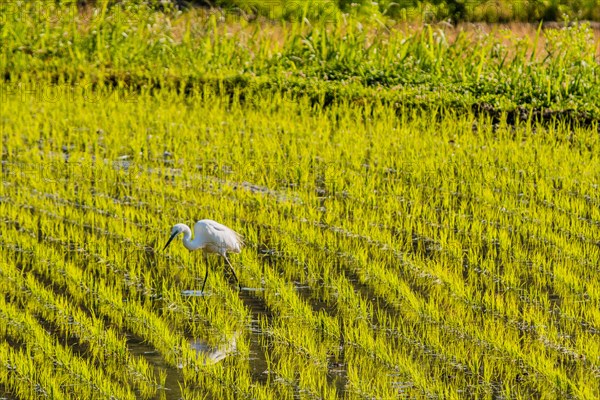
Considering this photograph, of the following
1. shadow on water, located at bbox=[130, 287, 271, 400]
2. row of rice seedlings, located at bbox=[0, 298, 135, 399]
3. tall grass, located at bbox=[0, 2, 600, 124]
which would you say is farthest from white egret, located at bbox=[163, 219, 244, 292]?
tall grass, located at bbox=[0, 2, 600, 124]

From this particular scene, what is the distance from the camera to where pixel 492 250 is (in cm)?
725

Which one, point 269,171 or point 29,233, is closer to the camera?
point 29,233

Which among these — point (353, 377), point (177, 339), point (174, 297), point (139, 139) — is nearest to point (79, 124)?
point (139, 139)

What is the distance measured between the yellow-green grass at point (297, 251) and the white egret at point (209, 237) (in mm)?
242

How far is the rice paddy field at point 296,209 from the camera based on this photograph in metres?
5.27

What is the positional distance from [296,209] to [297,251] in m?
1.01

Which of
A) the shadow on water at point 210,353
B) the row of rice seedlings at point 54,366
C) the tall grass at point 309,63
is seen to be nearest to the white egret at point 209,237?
the shadow on water at point 210,353

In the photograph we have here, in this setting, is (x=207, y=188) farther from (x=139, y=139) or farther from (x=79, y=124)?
(x=79, y=124)

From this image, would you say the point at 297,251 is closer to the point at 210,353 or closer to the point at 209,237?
the point at 209,237

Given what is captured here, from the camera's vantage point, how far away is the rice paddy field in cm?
527

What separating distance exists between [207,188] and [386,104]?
2653 mm

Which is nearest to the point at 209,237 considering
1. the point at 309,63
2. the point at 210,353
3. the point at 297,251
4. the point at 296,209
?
the point at 297,251

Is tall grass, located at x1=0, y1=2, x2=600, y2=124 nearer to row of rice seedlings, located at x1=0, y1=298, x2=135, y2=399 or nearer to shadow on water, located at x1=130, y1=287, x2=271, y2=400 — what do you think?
shadow on water, located at x1=130, y1=287, x2=271, y2=400

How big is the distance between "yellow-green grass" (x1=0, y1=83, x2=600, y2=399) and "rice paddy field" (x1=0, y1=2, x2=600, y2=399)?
2 cm
